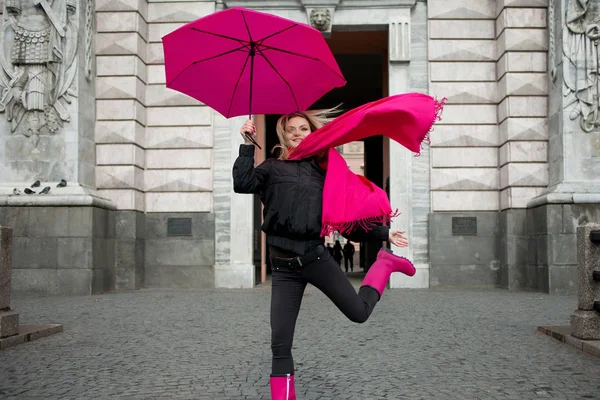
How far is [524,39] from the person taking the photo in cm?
1313

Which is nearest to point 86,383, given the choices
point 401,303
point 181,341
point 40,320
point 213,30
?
point 181,341

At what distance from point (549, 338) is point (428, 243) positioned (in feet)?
21.6

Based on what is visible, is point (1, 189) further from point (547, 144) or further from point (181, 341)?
point (547, 144)

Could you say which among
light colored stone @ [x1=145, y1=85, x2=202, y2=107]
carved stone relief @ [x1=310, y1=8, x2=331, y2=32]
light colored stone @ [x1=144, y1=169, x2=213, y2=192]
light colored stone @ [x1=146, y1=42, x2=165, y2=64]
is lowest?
light colored stone @ [x1=144, y1=169, x2=213, y2=192]

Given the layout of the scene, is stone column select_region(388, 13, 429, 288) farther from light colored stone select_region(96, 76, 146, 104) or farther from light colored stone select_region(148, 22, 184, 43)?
light colored stone select_region(96, 76, 146, 104)

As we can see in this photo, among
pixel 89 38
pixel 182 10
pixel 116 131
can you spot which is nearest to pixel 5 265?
pixel 116 131

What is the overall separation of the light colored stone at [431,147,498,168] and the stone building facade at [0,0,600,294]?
0.02m

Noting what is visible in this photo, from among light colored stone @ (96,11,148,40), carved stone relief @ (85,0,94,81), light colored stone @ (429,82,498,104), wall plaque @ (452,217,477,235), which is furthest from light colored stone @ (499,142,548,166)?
carved stone relief @ (85,0,94,81)

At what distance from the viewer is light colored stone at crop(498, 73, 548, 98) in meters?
13.0

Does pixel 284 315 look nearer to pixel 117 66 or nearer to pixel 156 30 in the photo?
pixel 117 66

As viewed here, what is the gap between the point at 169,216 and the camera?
13.6 metres

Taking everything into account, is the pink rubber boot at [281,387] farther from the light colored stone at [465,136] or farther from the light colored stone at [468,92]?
the light colored stone at [468,92]

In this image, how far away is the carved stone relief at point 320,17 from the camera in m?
13.7

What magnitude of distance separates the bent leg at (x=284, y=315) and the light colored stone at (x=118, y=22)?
10772 millimetres
